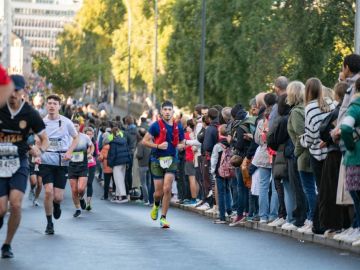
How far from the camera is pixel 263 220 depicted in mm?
18938

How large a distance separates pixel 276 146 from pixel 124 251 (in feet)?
12.8

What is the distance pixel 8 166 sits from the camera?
1345 cm

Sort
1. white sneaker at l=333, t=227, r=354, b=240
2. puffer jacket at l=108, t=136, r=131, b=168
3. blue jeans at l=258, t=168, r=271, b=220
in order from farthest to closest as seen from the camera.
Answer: puffer jacket at l=108, t=136, r=131, b=168 → blue jeans at l=258, t=168, r=271, b=220 → white sneaker at l=333, t=227, r=354, b=240

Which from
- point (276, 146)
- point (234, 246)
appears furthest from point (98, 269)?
point (276, 146)

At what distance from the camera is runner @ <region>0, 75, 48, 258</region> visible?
13.4 meters

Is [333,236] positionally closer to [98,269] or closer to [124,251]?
[124,251]

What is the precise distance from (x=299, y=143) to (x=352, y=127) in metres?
3.00

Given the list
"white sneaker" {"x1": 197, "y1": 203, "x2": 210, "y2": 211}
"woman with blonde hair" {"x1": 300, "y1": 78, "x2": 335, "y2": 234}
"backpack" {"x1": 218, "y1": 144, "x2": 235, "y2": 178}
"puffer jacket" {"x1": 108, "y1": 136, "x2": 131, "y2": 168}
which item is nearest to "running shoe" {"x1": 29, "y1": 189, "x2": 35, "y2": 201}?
"puffer jacket" {"x1": 108, "y1": 136, "x2": 131, "y2": 168}

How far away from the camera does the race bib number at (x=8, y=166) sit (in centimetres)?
1341

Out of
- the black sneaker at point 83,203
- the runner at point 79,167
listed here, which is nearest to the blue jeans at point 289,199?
the runner at point 79,167

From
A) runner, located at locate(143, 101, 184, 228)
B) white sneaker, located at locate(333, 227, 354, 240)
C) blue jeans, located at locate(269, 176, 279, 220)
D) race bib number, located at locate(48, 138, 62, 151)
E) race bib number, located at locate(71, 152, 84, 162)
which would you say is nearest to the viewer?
white sneaker, located at locate(333, 227, 354, 240)

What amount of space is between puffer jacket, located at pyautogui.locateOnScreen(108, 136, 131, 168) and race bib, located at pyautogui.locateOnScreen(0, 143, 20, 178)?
18196 millimetres

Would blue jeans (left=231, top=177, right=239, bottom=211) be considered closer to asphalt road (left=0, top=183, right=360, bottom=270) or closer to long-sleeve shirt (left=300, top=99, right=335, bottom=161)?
asphalt road (left=0, top=183, right=360, bottom=270)

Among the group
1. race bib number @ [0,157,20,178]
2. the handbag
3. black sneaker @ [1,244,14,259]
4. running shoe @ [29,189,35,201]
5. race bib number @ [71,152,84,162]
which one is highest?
race bib number @ [0,157,20,178]
